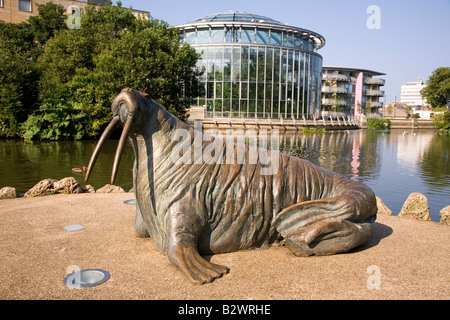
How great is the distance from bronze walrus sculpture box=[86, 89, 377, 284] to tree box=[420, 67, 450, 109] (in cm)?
8209

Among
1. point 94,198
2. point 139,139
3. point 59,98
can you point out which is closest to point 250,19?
point 59,98

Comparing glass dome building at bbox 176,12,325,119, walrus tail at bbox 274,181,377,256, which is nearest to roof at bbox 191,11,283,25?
glass dome building at bbox 176,12,325,119

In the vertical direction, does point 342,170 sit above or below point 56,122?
below

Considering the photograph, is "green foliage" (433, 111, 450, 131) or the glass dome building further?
"green foliage" (433, 111, 450, 131)

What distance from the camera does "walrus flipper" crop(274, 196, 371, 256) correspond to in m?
4.86

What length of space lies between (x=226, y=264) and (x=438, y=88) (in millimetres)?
86452

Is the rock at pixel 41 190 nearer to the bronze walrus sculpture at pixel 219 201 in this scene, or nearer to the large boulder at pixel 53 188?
the large boulder at pixel 53 188

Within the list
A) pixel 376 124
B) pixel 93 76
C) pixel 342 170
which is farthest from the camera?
pixel 376 124

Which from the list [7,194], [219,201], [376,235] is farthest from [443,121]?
[219,201]

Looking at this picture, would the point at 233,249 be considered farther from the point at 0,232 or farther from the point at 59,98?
the point at 59,98

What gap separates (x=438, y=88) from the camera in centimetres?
7706

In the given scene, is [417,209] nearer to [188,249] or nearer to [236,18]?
[188,249]

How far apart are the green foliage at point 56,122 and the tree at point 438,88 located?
7210 cm

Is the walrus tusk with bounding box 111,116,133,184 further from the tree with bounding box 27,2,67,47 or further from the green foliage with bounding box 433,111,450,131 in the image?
the green foliage with bounding box 433,111,450,131
